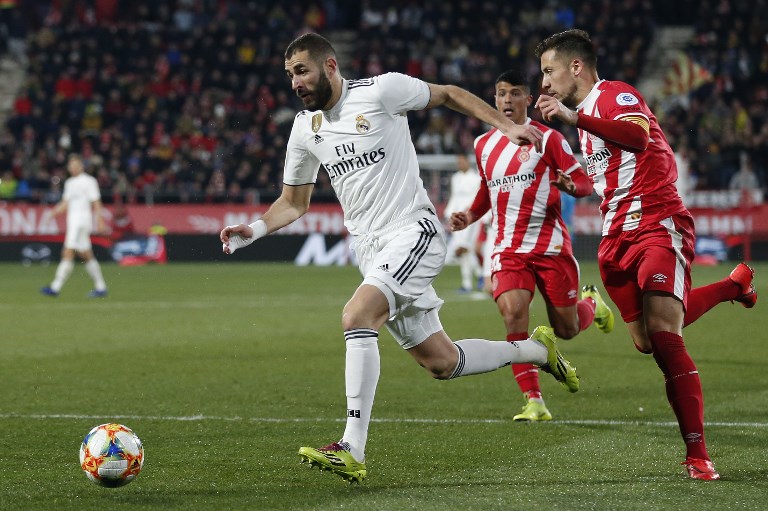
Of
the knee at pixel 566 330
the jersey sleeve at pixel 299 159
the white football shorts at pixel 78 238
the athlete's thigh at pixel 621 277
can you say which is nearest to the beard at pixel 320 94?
the jersey sleeve at pixel 299 159

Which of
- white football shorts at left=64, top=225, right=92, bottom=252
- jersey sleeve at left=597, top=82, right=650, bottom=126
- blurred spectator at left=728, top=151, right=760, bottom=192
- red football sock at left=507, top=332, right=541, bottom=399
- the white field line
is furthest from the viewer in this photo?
blurred spectator at left=728, top=151, right=760, bottom=192

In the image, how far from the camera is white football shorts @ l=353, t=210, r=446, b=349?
5.91 m

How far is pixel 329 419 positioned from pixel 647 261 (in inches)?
102

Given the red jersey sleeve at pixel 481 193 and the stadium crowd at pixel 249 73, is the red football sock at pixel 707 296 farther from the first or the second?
the stadium crowd at pixel 249 73

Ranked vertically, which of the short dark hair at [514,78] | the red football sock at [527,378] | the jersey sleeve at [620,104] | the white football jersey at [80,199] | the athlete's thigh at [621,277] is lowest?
the white football jersey at [80,199]

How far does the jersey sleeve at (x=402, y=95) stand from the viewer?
6.15 meters

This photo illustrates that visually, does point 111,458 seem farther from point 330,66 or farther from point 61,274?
point 61,274

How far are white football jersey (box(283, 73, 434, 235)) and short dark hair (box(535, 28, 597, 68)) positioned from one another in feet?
2.44

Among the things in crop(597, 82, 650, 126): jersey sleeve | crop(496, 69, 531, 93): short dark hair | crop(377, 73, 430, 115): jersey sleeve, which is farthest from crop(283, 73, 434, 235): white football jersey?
crop(496, 69, 531, 93): short dark hair

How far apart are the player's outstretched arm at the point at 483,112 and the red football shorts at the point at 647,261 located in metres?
0.80

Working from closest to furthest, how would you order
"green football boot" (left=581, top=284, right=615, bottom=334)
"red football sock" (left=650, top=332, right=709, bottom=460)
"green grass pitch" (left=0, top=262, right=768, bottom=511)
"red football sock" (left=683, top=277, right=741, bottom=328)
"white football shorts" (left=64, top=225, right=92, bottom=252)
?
"green grass pitch" (left=0, top=262, right=768, bottom=511) → "red football sock" (left=650, top=332, right=709, bottom=460) → "red football sock" (left=683, top=277, right=741, bottom=328) → "green football boot" (left=581, top=284, right=615, bottom=334) → "white football shorts" (left=64, top=225, right=92, bottom=252)

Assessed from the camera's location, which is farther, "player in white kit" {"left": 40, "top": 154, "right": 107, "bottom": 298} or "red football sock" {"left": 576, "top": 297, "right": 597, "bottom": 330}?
"player in white kit" {"left": 40, "top": 154, "right": 107, "bottom": 298}

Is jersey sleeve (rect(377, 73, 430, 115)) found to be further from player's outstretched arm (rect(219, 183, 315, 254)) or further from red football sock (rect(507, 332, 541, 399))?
red football sock (rect(507, 332, 541, 399))

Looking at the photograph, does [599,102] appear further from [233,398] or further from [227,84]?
[227,84]
